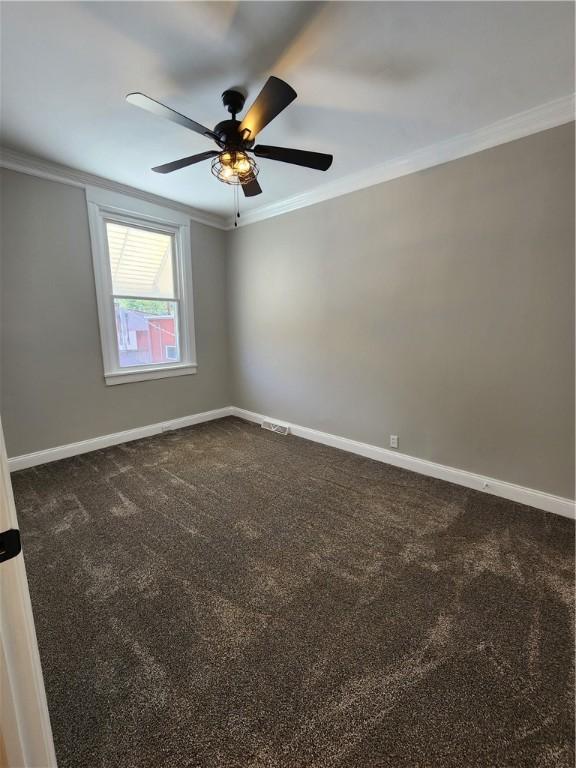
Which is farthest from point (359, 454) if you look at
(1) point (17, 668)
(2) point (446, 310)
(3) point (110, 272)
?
(3) point (110, 272)

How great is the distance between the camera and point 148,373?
3861mm

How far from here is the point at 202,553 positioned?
6.49 feet

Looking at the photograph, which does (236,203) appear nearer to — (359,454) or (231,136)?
(231,136)

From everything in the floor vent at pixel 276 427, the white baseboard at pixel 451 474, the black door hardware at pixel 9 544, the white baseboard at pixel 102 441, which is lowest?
the white baseboard at pixel 451 474

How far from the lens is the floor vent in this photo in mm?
4066

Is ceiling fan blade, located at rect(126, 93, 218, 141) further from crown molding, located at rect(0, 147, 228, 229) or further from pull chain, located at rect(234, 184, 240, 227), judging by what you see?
crown molding, located at rect(0, 147, 228, 229)

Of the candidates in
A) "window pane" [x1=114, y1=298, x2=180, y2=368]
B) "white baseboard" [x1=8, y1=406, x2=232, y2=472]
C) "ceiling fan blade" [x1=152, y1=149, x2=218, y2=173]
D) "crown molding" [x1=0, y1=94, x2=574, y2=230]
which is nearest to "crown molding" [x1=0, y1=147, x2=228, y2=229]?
"crown molding" [x1=0, y1=94, x2=574, y2=230]

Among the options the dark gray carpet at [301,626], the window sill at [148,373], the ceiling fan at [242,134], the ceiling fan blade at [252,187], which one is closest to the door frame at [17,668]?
the dark gray carpet at [301,626]

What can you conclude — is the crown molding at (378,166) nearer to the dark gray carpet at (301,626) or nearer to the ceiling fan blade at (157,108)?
the ceiling fan blade at (157,108)

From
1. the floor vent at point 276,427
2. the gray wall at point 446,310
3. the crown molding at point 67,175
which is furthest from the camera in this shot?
the floor vent at point 276,427

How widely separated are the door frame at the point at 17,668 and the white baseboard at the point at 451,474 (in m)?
2.85

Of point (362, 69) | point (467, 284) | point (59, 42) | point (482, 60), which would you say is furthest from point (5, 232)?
point (467, 284)

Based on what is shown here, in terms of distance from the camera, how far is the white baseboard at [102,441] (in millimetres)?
3068

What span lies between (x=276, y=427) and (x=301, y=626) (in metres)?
2.74
